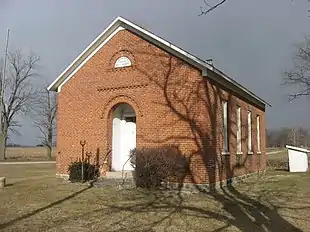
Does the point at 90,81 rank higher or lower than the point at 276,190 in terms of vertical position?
higher

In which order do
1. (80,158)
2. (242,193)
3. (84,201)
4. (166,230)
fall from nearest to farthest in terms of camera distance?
1. (166,230)
2. (84,201)
3. (242,193)
4. (80,158)

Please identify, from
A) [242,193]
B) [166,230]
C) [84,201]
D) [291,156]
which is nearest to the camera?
[166,230]

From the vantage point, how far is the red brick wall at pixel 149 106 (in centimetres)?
1522

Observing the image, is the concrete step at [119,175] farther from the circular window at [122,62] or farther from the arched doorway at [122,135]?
the circular window at [122,62]

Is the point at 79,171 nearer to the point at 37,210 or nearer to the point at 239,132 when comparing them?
the point at 37,210

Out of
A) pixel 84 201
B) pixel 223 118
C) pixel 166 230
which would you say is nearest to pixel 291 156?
pixel 223 118

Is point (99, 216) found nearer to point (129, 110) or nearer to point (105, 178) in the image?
point (105, 178)

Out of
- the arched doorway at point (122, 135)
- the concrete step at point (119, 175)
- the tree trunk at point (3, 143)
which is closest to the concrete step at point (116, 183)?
the concrete step at point (119, 175)

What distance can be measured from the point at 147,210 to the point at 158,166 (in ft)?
13.1

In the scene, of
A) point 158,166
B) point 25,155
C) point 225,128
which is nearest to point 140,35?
point 225,128

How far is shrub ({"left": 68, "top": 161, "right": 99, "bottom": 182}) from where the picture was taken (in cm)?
1684

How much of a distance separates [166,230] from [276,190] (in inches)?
347

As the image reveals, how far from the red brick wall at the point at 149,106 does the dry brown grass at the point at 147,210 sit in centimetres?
215

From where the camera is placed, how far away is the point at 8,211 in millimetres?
10781
